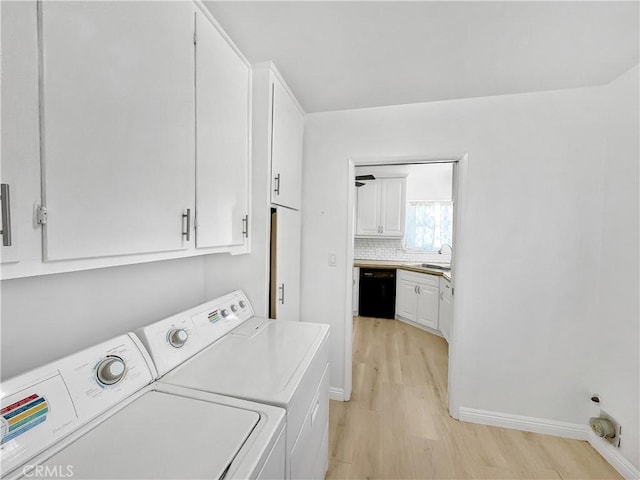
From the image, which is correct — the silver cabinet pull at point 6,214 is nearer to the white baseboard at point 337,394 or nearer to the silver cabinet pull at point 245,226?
the silver cabinet pull at point 245,226

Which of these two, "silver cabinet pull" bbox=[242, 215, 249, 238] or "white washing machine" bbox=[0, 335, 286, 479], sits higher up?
"silver cabinet pull" bbox=[242, 215, 249, 238]

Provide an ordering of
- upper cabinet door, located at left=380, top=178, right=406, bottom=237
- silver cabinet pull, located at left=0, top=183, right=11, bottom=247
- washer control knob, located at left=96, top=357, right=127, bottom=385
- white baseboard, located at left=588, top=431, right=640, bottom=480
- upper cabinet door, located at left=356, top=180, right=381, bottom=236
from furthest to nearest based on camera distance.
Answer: upper cabinet door, located at left=356, top=180, right=381, bottom=236, upper cabinet door, located at left=380, top=178, right=406, bottom=237, white baseboard, located at left=588, top=431, right=640, bottom=480, washer control knob, located at left=96, top=357, right=127, bottom=385, silver cabinet pull, located at left=0, top=183, right=11, bottom=247

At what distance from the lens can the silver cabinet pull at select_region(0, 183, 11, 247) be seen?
1.82 feet

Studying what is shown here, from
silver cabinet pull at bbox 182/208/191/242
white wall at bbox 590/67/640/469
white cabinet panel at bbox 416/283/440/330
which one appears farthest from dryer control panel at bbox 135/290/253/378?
white cabinet panel at bbox 416/283/440/330

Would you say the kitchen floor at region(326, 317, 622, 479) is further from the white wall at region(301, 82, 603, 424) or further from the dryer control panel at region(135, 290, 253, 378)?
the dryer control panel at region(135, 290, 253, 378)

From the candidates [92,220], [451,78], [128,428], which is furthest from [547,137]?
[128,428]

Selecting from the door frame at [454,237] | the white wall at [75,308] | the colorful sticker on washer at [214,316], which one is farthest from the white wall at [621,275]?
the white wall at [75,308]

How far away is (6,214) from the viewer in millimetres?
562

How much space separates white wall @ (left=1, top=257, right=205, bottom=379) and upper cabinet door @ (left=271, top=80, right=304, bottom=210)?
0.80 metres

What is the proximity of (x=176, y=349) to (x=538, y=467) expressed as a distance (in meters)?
2.19

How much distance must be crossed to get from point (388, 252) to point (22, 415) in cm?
451

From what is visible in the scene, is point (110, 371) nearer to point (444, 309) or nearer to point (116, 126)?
point (116, 126)

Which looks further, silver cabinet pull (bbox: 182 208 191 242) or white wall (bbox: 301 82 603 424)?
white wall (bbox: 301 82 603 424)

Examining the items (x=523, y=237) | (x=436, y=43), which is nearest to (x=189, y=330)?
(x=436, y=43)
